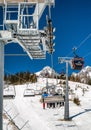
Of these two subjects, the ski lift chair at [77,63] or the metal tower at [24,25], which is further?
the ski lift chair at [77,63]

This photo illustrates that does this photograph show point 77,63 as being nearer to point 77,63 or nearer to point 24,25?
point 77,63

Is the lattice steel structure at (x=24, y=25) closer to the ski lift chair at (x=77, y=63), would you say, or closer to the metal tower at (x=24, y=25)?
the metal tower at (x=24, y=25)

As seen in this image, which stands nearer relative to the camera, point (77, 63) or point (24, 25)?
point (24, 25)

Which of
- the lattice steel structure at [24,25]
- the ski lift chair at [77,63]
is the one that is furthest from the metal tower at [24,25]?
the ski lift chair at [77,63]

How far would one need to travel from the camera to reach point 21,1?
1430 cm

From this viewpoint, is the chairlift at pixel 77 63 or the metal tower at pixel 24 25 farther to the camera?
the chairlift at pixel 77 63

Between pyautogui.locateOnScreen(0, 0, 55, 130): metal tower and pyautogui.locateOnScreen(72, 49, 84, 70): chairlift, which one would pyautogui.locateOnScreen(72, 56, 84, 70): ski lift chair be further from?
pyautogui.locateOnScreen(0, 0, 55, 130): metal tower

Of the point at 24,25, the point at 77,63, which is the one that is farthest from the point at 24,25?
the point at 77,63

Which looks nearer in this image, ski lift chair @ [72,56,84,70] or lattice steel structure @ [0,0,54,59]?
lattice steel structure @ [0,0,54,59]

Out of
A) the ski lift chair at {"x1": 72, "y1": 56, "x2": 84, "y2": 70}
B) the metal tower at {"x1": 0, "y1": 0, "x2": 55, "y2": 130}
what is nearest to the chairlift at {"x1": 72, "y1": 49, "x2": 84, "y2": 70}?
the ski lift chair at {"x1": 72, "y1": 56, "x2": 84, "y2": 70}

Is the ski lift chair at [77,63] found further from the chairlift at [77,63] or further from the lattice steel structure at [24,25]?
the lattice steel structure at [24,25]

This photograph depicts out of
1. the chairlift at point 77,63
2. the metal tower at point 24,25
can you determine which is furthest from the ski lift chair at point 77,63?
the metal tower at point 24,25

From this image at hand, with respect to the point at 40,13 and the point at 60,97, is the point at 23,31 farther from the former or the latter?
the point at 60,97

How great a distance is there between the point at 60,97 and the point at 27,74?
97.8 meters
